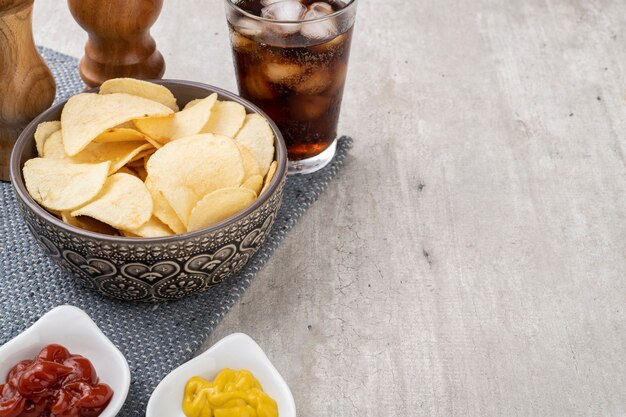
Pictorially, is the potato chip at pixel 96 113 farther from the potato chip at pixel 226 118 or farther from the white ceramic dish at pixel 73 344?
the white ceramic dish at pixel 73 344

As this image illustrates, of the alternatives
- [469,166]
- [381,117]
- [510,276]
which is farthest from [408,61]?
[510,276]

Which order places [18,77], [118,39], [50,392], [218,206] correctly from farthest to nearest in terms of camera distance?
[118,39] → [18,77] → [218,206] → [50,392]

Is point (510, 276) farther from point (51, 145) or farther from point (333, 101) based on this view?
point (51, 145)

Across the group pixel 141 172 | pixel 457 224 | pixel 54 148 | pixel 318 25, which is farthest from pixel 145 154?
pixel 457 224

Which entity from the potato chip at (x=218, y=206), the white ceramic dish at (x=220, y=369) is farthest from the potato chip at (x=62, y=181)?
the white ceramic dish at (x=220, y=369)

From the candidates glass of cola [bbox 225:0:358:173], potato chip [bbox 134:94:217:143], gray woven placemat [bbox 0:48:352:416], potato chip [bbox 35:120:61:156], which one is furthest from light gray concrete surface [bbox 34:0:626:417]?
potato chip [bbox 35:120:61:156]

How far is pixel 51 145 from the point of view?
116 cm

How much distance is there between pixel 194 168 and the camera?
3.59 ft

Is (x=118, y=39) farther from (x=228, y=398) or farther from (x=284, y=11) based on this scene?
(x=228, y=398)

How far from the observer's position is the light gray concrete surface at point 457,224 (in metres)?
1.12

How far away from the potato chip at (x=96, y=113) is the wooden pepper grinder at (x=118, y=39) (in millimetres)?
204

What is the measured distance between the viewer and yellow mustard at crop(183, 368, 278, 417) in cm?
96

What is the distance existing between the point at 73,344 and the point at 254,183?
327mm

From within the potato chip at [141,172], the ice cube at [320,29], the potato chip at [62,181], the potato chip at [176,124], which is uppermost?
the ice cube at [320,29]
